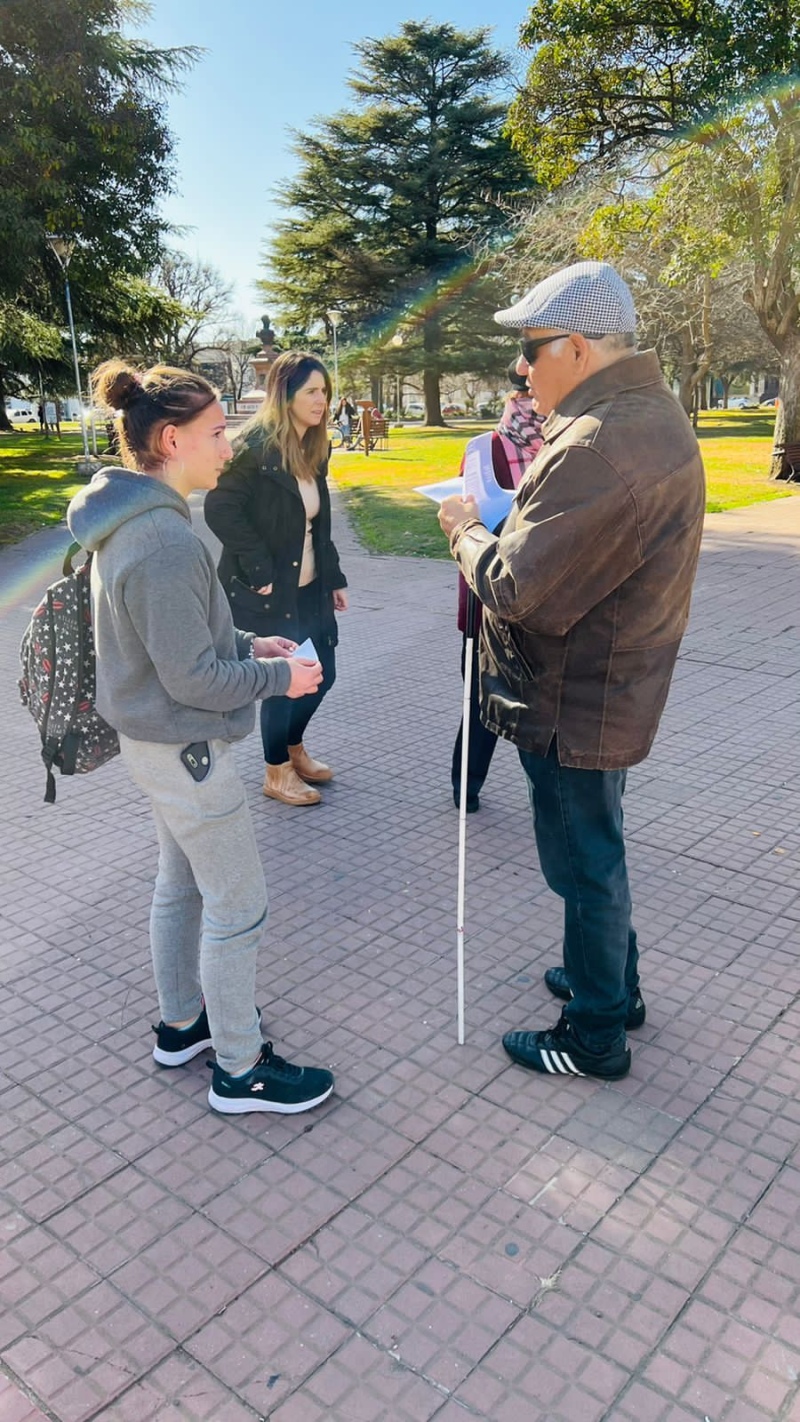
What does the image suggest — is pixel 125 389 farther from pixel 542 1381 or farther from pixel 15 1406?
pixel 542 1381

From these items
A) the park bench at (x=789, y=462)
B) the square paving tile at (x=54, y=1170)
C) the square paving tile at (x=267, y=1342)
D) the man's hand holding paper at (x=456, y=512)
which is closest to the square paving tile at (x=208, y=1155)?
the square paving tile at (x=54, y=1170)

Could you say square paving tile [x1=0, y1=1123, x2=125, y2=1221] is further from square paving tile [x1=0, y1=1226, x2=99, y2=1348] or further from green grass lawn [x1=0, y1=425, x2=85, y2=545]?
green grass lawn [x1=0, y1=425, x2=85, y2=545]

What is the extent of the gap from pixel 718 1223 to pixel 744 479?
1783 centimetres

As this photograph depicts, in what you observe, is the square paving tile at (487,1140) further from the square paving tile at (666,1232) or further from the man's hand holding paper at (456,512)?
the man's hand holding paper at (456,512)

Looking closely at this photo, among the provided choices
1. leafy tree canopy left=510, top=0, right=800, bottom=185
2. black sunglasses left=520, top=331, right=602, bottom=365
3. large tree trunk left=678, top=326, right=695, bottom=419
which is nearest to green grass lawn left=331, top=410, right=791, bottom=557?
large tree trunk left=678, top=326, right=695, bottom=419

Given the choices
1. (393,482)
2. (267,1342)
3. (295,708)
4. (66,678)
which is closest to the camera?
(267,1342)

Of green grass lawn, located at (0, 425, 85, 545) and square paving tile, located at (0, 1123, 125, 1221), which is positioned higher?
green grass lawn, located at (0, 425, 85, 545)

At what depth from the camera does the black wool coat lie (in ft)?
13.8

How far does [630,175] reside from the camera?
1728 cm

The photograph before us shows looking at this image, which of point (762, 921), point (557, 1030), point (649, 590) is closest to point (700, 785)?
point (762, 921)

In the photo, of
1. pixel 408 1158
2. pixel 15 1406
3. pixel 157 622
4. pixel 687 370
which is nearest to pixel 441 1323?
pixel 408 1158

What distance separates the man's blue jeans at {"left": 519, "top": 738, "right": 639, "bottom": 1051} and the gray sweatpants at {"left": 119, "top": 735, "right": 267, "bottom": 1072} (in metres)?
0.76

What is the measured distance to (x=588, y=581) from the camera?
2.23 m

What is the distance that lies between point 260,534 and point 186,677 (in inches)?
86.4
